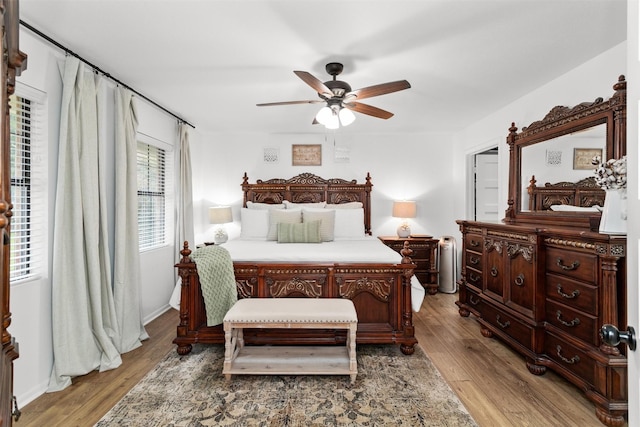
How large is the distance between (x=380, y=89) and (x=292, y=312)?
1.80 m

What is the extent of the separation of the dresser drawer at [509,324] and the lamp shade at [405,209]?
1886 millimetres

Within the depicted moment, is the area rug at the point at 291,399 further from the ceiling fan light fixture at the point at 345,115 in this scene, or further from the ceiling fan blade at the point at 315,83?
the ceiling fan blade at the point at 315,83

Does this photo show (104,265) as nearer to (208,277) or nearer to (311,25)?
(208,277)

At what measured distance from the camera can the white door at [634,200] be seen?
0.77 metres

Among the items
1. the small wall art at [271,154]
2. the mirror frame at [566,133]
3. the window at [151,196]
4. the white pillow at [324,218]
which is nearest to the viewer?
the mirror frame at [566,133]

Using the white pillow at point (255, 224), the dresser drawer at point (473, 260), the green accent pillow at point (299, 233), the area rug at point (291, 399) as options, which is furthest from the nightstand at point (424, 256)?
the area rug at point (291, 399)

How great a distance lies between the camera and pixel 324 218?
4082 mm

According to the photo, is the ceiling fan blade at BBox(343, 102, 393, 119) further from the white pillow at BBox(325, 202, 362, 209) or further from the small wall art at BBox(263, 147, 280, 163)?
the small wall art at BBox(263, 147, 280, 163)

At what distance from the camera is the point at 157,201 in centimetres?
398

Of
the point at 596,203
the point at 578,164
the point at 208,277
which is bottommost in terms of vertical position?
the point at 208,277

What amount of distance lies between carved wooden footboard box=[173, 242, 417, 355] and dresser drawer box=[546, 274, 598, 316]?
38.7 inches

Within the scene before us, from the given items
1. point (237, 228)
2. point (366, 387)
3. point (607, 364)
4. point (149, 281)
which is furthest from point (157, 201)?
point (607, 364)

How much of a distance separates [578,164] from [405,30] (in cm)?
178

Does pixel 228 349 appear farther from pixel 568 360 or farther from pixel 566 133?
pixel 566 133
